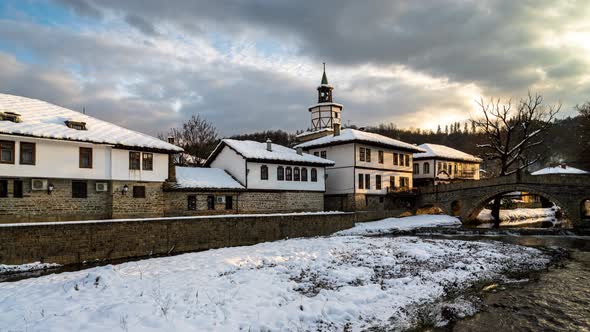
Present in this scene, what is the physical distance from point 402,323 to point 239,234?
16042mm

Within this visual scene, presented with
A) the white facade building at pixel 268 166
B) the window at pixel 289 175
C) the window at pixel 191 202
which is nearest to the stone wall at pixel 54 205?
the window at pixel 191 202

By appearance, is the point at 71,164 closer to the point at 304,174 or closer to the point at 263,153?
the point at 263,153

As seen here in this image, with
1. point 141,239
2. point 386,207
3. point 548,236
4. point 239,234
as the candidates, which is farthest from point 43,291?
point 386,207

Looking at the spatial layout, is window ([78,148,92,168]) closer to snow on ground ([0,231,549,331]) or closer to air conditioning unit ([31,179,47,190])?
air conditioning unit ([31,179,47,190])

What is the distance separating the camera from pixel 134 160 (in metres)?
25.6

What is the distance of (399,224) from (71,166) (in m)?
26.0

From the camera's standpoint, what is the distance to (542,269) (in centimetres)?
1566

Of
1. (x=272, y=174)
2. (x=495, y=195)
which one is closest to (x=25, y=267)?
(x=272, y=174)

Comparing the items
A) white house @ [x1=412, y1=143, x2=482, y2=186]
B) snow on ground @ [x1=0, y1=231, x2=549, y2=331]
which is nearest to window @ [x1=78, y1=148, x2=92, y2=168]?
snow on ground @ [x1=0, y1=231, x2=549, y2=331]

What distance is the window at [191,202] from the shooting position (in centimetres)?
2786

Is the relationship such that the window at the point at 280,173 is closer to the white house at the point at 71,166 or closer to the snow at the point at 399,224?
the snow at the point at 399,224

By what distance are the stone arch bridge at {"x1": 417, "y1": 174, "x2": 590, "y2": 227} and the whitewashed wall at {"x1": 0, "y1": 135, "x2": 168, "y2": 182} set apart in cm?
2836

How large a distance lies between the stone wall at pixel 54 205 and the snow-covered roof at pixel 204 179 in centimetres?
514

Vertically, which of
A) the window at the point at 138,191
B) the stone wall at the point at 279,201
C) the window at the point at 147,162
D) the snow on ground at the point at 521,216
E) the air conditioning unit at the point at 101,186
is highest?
the window at the point at 147,162
